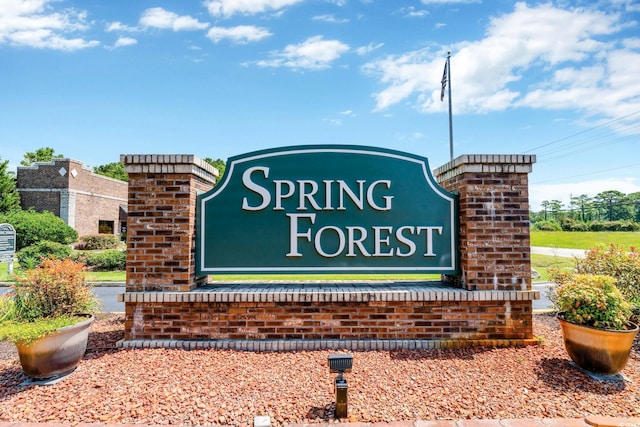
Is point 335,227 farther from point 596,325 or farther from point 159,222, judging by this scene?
point 596,325

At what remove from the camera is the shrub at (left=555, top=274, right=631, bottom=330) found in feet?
12.2

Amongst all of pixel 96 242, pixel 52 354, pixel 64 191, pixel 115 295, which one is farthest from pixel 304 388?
pixel 64 191

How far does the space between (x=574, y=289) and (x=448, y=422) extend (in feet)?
7.73

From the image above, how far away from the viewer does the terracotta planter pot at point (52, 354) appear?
348cm

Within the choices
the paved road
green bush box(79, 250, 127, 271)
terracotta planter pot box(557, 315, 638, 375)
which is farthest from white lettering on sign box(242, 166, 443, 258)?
green bush box(79, 250, 127, 271)

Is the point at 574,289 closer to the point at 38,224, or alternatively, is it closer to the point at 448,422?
the point at 448,422

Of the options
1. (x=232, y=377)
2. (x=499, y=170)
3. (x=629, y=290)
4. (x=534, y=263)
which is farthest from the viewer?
(x=534, y=263)

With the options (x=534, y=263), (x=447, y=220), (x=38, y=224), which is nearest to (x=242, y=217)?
(x=447, y=220)

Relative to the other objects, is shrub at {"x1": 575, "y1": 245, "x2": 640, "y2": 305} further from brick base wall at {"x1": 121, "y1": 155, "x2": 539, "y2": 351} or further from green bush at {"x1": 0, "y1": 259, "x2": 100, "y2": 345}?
green bush at {"x1": 0, "y1": 259, "x2": 100, "y2": 345}

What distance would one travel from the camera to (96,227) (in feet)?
93.9

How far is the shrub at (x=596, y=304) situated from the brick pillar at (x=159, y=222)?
4468 mm

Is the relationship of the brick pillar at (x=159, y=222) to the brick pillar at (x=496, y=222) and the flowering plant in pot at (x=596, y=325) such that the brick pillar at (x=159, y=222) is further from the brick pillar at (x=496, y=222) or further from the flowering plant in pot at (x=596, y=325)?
the flowering plant in pot at (x=596, y=325)

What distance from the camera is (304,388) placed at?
3.26 metres

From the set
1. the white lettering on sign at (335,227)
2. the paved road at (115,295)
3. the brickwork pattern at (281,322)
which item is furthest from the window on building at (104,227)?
the white lettering on sign at (335,227)
